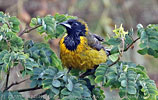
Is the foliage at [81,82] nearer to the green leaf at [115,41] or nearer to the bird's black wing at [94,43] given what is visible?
the green leaf at [115,41]

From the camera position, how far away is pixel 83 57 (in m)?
3.82

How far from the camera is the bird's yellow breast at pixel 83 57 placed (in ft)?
12.5

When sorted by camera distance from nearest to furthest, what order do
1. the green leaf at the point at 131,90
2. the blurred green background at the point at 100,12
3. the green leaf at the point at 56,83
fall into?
the green leaf at the point at 131,90 → the green leaf at the point at 56,83 → the blurred green background at the point at 100,12

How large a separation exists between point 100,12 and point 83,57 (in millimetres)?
4444

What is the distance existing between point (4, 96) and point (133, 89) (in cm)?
111

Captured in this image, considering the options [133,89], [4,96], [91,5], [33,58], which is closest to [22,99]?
[4,96]

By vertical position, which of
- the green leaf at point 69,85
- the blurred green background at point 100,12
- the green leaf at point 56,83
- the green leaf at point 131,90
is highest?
the blurred green background at point 100,12

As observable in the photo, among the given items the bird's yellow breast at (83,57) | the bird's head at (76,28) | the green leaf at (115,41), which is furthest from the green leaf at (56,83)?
the bird's head at (76,28)

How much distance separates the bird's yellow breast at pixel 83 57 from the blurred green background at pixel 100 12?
7.60 feet

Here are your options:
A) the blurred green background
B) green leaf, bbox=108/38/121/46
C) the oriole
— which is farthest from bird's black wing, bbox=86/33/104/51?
the blurred green background

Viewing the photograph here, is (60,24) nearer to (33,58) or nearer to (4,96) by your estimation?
(33,58)

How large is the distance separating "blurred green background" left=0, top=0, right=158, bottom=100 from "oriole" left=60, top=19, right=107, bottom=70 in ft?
7.16

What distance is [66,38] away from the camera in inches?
158

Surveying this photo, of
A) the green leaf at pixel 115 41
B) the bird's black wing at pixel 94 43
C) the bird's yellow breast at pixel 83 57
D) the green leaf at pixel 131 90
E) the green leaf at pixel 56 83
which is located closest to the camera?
the green leaf at pixel 131 90
